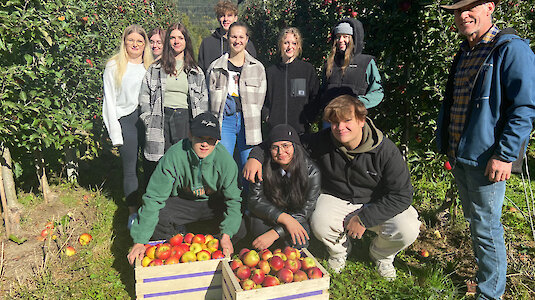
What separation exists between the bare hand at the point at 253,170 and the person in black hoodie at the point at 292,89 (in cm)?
84

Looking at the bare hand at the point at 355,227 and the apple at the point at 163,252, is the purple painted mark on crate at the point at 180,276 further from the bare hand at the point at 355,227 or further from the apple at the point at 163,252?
the bare hand at the point at 355,227

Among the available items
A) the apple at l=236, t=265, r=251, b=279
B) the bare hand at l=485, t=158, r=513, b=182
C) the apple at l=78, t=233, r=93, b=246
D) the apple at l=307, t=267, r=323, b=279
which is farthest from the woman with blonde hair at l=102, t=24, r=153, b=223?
the bare hand at l=485, t=158, r=513, b=182

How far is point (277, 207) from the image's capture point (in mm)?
3279

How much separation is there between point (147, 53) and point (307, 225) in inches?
96.6

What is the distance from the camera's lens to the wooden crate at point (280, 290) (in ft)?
7.58

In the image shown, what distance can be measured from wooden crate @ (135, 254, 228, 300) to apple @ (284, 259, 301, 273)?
18.0 inches

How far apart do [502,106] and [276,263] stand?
6.03 feet

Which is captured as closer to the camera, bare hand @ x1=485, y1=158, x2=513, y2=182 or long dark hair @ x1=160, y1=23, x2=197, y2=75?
bare hand @ x1=485, y1=158, x2=513, y2=182

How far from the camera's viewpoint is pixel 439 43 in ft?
10.4

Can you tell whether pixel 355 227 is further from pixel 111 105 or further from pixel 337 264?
pixel 111 105

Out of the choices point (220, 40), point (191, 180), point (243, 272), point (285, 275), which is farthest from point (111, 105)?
point (285, 275)

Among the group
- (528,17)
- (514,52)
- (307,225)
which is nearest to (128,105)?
(307,225)

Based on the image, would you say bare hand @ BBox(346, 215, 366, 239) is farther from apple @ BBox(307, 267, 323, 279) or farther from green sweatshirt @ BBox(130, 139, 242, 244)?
green sweatshirt @ BBox(130, 139, 242, 244)

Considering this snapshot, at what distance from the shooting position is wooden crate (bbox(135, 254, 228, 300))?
2533mm
